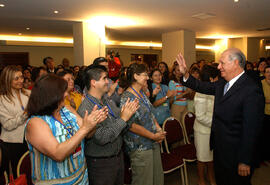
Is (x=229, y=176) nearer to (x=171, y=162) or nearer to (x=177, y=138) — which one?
(x=171, y=162)

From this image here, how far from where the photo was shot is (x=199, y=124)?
9.19ft

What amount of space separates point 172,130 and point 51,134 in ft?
6.78

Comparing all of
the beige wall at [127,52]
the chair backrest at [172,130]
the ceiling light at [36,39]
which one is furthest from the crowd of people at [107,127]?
the beige wall at [127,52]

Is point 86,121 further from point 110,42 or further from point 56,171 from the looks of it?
point 110,42

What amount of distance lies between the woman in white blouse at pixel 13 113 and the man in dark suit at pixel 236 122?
6.63 feet

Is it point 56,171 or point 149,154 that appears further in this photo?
point 149,154

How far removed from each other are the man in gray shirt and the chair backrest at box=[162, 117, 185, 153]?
3.95 feet

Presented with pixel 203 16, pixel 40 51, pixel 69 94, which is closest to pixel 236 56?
pixel 69 94

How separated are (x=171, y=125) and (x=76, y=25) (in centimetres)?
583

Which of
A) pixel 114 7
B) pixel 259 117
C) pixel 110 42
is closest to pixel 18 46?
pixel 110 42

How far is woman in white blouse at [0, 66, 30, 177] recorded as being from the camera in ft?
7.82

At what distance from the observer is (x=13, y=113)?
244cm

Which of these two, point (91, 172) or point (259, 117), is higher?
point (259, 117)

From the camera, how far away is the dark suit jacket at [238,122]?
178 cm
